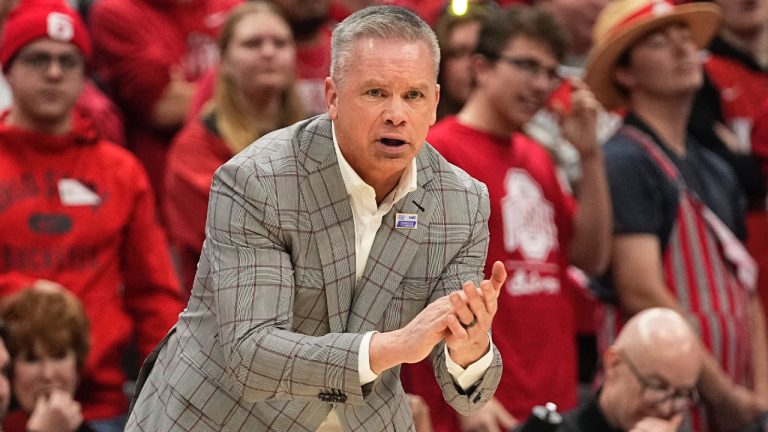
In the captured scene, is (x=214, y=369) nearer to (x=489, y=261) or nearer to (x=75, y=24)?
(x=489, y=261)

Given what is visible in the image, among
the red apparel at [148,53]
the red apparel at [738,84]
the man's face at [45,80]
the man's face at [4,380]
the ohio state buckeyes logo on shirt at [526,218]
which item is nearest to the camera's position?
the man's face at [4,380]

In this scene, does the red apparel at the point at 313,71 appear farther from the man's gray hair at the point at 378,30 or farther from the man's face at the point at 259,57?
the man's gray hair at the point at 378,30

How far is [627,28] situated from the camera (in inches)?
204

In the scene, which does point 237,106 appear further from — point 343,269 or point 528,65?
point 343,269

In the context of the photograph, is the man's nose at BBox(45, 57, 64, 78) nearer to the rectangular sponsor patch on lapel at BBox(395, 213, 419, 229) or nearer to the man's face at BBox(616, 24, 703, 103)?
the man's face at BBox(616, 24, 703, 103)

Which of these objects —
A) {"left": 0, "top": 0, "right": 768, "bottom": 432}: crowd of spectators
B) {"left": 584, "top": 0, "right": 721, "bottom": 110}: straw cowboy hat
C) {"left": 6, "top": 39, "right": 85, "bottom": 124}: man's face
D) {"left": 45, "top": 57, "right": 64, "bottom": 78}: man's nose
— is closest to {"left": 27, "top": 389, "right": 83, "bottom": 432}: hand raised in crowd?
{"left": 0, "top": 0, "right": 768, "bottom": 432}: crowd of spectators

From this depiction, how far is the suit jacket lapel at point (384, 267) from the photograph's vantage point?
2.77 meters

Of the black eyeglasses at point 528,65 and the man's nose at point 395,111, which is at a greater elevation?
the man's nose at point 395,111

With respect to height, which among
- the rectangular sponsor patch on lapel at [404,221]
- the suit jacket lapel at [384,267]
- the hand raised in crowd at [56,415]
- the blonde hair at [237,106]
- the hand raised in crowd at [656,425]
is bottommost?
the hand raised in crowd at [656,425]

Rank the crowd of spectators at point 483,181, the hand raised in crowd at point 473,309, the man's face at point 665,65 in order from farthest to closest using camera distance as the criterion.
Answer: the man's face at point 665,65, the crowd of spectators at point 483,181, the hand raised in crowd at point 473,309

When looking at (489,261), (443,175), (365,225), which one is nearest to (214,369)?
(365,225)

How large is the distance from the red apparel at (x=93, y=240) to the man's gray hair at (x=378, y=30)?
6.67 ft

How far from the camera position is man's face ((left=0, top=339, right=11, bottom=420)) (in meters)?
3.93

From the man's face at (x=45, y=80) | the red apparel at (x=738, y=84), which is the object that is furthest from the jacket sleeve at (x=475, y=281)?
the red apparel at (x=738, y=84)
